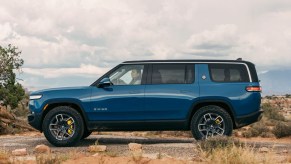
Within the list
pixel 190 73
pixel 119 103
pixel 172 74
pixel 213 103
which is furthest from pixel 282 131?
pixel 119 103

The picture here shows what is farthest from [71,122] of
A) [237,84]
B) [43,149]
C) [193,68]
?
[237,84]

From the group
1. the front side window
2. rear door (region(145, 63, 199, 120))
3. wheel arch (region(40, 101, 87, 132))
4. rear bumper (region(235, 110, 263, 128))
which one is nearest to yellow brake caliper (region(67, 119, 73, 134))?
wheel arch (region(40, 101, 87, 132))

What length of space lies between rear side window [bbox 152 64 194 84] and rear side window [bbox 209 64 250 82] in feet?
1.68

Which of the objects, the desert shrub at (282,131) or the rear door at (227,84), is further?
the desert shrub at (282,131)

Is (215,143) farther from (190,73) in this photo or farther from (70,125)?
(70,125)

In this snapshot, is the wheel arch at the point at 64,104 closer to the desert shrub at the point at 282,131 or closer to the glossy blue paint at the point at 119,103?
the glossy blue paint at the point at 119,103

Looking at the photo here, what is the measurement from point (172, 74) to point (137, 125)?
1.40m

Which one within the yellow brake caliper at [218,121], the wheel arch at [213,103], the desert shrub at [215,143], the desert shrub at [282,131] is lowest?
the desert shrub at [282,131]

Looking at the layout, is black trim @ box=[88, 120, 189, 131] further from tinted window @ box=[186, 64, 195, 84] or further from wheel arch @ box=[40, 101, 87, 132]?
tinted window @ box=[186, 64, 195, 84]

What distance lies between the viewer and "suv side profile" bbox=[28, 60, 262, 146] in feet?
33.5

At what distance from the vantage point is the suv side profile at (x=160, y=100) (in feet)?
33.5

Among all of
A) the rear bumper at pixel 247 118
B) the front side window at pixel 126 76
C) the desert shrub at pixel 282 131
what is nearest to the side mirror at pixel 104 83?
the front side window at pixel 126 76

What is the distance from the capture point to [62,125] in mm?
10414

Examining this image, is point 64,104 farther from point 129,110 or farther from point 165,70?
point 165,70
